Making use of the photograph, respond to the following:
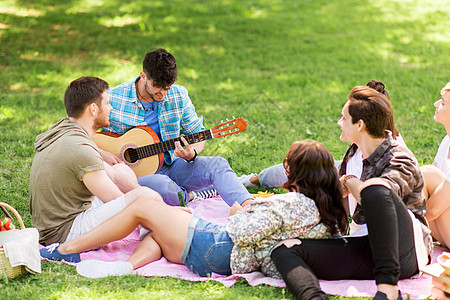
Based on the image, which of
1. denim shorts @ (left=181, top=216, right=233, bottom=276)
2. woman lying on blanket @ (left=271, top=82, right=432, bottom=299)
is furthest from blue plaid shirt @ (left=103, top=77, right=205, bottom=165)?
woman lying on blanket @ (left=271, top=82, right=432, bottom=299)

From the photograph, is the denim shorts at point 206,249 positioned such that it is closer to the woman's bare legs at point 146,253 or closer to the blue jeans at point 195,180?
the woman's bare legs at point 146,253

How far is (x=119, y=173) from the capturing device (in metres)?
4.70

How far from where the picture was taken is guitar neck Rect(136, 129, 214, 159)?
5.10 m

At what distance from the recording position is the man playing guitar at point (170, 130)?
16.2 ft

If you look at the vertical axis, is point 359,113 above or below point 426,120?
above

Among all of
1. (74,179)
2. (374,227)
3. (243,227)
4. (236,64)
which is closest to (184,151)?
(74,179)

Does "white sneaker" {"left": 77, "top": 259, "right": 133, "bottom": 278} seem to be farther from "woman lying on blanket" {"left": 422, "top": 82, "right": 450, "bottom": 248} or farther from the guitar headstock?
"woman lying on blanket" {"left": 422, "top": 82, "right": 450, "bottom": 248}

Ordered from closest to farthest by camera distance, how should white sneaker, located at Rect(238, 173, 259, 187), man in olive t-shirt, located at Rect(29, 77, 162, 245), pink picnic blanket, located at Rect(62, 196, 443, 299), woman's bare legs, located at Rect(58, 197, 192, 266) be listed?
pink picnic blanket, located at Rect(62, 196, 443, 299), woman's bare legs, located at Rect(58, 197, 192, 266), man in olive t-shirt, located at Rect(29, 77, 162, 245), white sneaker, located at Rect(238, 173, 259, 187)

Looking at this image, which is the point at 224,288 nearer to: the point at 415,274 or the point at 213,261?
the point at 213,261

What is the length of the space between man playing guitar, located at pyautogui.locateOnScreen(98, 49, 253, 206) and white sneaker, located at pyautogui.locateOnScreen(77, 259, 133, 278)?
3.82 feet

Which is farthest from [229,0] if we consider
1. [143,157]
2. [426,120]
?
[143,157]

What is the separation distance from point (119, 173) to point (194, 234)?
119 cm

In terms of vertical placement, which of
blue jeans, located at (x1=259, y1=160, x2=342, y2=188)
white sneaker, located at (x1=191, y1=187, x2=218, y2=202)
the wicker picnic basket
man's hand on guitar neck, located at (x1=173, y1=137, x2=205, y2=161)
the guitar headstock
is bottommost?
white sneaker, located at (x1=191, y1=187, x2=218, y2=202)

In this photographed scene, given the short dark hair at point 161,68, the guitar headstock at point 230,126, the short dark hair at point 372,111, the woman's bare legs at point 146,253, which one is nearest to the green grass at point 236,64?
the woman's bare legs at point 146,253
